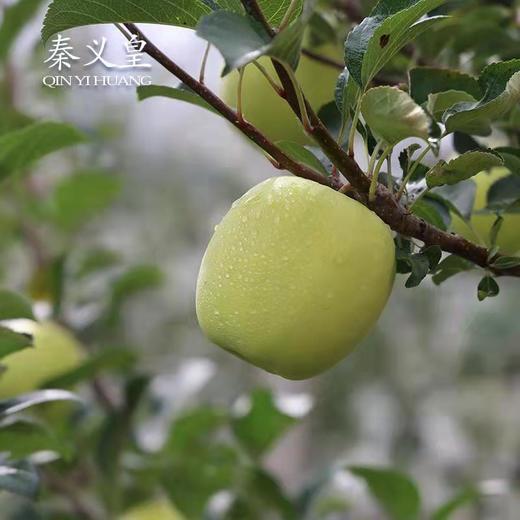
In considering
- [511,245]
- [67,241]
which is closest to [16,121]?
[67,241]

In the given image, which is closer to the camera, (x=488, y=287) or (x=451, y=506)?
(x=488, y=287)

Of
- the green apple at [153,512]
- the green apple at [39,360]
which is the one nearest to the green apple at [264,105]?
the green apple at [39,360]

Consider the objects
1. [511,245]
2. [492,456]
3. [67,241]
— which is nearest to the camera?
[511,245]

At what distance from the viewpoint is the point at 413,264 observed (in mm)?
495

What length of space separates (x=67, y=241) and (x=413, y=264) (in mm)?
1139

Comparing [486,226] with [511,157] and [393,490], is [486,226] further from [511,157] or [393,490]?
[393,490]

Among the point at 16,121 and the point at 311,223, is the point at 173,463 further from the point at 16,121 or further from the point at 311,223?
the point at 311,223

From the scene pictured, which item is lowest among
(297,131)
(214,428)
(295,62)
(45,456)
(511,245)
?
(214,428)

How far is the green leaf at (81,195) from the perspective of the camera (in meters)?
1.29

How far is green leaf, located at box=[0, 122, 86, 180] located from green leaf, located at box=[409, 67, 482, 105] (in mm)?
297

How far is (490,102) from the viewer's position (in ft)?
1.54

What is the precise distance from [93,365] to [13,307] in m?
0.20

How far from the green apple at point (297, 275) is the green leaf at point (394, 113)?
0.16 ft

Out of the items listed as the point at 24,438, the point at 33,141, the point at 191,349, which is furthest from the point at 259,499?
the point at 191,349
